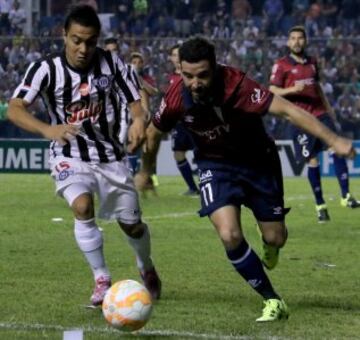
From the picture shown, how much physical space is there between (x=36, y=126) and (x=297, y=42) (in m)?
8.25

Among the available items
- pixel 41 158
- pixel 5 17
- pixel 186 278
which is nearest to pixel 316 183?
pixel 186 278

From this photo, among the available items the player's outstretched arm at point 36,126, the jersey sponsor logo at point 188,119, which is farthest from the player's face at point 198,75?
the player's outstretched arm at point 36,126

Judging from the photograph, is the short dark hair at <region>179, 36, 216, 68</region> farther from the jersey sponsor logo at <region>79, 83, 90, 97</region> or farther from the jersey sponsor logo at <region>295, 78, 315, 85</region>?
the jersey sponsor logo at <region>295, 78, 315, 85</region>

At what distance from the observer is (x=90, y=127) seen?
8.87 m

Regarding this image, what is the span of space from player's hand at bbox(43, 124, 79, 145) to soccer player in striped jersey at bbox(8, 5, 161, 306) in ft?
0.85

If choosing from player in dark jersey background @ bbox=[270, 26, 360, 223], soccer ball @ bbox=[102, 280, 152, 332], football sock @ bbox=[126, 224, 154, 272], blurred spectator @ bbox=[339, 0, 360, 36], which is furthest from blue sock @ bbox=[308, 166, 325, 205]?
blurred spectator @ bbox=[339, 0, 360, 36]

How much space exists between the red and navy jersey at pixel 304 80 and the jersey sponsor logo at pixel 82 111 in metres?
7.64

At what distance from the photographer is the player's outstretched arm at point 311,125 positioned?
7160 millimetres

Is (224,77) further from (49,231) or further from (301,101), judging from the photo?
(301,101)

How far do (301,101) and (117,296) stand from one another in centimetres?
930

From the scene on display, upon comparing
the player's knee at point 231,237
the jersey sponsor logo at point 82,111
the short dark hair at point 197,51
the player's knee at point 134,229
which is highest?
the short dark hair at point 197,51

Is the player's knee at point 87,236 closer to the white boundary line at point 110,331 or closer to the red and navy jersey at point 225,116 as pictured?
the red and navy jersey at point 225,116

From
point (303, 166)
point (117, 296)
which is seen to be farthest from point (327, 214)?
point (303, 166)

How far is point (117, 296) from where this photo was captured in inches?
292
